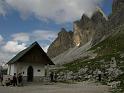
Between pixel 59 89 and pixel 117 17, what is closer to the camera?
pixel 59 89

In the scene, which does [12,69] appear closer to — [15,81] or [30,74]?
[30,74]

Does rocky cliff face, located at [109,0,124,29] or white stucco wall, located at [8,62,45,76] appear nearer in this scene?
white stucco wall, located at [8,62,45,76]

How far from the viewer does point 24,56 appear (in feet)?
186

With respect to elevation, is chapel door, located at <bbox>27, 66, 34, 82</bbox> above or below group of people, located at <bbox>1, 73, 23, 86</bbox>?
above

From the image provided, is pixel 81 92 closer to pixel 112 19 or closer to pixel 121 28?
pixel 121 28

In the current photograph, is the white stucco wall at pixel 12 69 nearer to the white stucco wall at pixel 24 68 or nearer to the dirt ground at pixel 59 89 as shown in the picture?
the white stucco wall at pixel 24 68

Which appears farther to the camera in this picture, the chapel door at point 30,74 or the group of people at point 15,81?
the chapel door at point 30,74

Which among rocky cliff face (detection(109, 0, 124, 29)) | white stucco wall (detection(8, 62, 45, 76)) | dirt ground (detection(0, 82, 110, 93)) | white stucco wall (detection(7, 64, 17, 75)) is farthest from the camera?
rocky cliff face (detection(109, 0, 124, 29))

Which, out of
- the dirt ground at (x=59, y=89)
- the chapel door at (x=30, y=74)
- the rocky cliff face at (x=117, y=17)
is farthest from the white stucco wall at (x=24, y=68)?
the rocky cliff face at (x=117, y=17)

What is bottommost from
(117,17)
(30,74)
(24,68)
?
(30,74)

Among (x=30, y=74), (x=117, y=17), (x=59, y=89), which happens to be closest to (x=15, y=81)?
(x=30, y=74)

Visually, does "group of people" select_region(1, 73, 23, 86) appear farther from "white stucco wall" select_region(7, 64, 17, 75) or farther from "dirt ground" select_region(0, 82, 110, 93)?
"dirt ground" select_region(0, 82, 110, 93)

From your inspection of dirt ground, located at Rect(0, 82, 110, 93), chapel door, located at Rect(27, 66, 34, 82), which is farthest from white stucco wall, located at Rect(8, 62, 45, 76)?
dirt ground, located at Rect(0, 82, 110, 93)

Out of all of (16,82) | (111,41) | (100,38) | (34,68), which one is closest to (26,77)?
(34,68)
